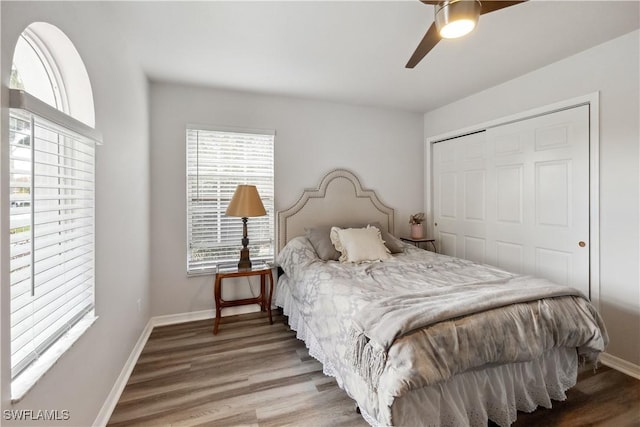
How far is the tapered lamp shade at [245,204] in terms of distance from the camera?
9.11ft

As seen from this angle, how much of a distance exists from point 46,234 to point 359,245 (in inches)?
88.4

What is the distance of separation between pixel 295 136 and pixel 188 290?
2068mm

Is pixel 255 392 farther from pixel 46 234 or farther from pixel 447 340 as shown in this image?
pixel 46 234

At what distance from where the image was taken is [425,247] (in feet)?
12.8

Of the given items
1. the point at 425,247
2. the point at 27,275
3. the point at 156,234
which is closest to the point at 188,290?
the point at 156,234

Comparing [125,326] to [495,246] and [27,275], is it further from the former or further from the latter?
[495,246]

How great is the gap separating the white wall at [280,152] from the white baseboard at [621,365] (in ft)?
7.12

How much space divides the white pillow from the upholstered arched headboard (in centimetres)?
49

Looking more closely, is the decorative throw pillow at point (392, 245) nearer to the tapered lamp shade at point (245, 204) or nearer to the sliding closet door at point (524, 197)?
the sliding closet door at point (524, 197)

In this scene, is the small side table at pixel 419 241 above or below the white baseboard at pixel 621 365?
above

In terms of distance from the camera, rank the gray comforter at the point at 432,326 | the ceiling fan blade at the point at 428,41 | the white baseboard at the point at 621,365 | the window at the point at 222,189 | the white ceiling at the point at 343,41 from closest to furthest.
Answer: the gray comforter at the point at 432,326, the ceiling fan blade at the point at 428,41, the white ceiling at the point at 343,41, the white baseboard at the point at 621,365, the window at the point at 222,189

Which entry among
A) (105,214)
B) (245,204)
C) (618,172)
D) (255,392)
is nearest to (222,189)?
(245,204)

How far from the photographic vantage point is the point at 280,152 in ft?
10.9

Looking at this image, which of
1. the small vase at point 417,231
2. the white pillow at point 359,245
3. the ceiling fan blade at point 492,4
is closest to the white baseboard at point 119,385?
the white pillow at point 359,245
